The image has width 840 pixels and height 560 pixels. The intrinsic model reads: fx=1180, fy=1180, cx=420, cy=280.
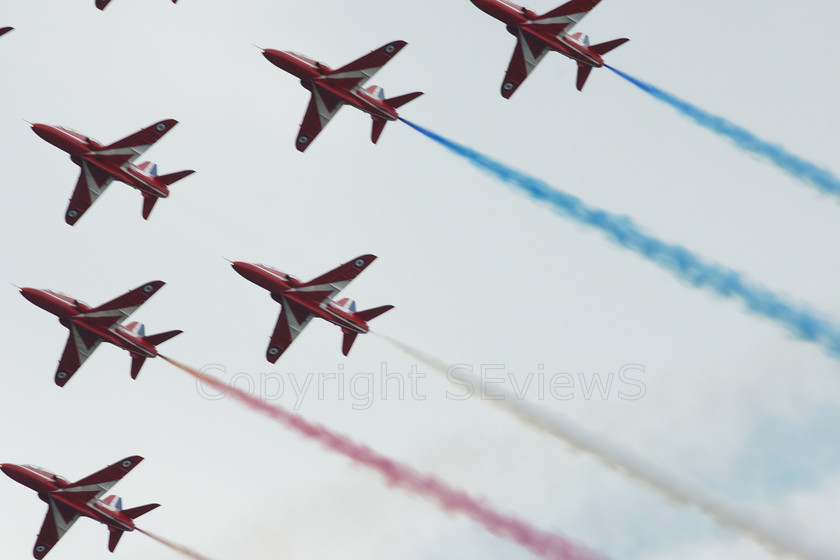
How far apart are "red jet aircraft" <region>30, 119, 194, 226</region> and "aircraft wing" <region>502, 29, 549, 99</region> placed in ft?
58.1

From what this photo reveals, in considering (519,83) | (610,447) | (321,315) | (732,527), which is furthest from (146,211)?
(732,527)

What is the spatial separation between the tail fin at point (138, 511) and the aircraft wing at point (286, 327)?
10259 mm

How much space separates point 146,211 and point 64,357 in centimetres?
953

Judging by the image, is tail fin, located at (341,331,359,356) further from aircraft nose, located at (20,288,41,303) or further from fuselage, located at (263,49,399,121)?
aircraft nose, located at (20,288,41,303)

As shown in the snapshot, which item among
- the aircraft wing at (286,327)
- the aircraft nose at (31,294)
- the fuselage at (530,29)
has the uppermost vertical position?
the fuselage at (530,29)

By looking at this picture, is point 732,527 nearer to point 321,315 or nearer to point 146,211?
point 321,315

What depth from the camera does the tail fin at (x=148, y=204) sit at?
6191 cm

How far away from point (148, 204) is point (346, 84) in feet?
40.2

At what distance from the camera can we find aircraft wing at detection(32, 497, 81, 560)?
61.5 meters

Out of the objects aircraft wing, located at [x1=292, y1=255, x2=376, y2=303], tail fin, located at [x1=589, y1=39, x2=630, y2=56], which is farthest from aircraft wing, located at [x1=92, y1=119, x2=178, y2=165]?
tail fin, located at [x1=589, y1=39, x2=630, y2=56]

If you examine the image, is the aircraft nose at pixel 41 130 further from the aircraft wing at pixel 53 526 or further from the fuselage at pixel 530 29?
the fuselage at pixel 530 29

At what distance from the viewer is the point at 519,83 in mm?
61156

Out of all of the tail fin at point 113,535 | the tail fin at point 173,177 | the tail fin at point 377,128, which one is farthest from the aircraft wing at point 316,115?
the tail fin at point 113,535

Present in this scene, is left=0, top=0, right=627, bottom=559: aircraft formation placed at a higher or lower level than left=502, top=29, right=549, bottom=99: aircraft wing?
lower
